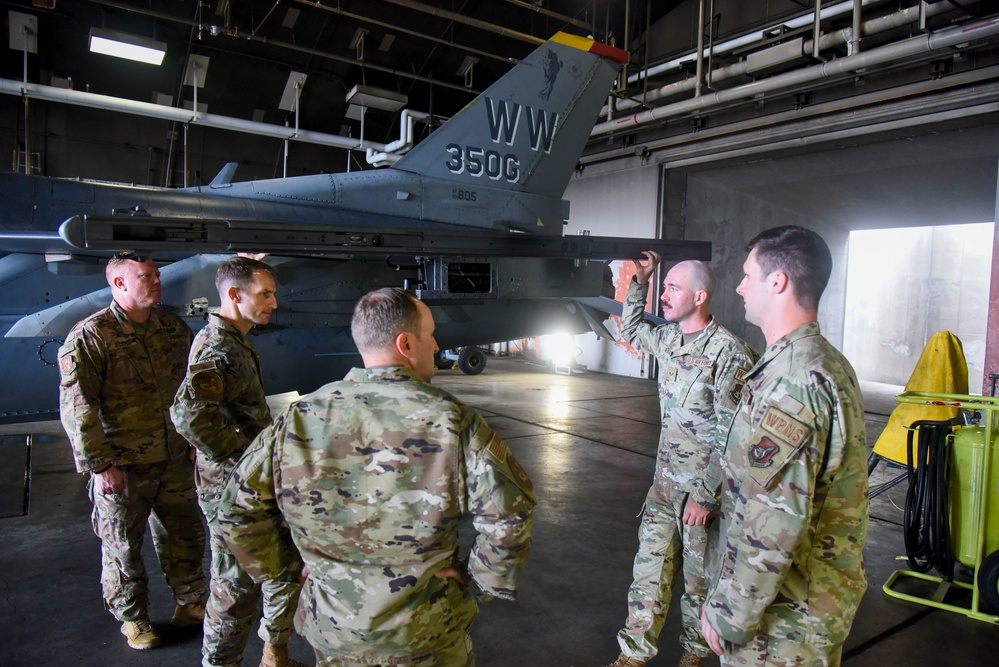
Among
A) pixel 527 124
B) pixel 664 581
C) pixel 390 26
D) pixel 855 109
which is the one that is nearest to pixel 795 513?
pixel 664 581

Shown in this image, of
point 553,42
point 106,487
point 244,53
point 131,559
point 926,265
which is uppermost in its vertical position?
point 244,53

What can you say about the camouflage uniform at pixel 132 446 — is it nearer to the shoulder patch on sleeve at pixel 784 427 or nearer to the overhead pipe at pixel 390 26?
the shoulder patch on sleeve at pixel 784 427

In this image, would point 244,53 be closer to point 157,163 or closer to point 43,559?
point 157,163

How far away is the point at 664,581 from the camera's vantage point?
2.51 meters

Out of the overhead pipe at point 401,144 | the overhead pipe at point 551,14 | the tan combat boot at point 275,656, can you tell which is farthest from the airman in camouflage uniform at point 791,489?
the overhead pipe at point 401,144

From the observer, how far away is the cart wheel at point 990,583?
3.04 meters

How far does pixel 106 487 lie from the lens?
265 cm

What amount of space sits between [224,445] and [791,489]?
1968 mm

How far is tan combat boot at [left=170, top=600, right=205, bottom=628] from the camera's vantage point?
9.49ft

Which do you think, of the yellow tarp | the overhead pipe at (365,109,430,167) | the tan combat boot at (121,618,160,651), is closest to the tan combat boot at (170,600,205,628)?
the tan combat boot at (121,618,160,651)

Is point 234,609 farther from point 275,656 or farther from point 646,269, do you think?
point 646,269

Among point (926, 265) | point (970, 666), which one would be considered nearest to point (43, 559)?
point (970, 666)

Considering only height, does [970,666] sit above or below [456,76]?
below

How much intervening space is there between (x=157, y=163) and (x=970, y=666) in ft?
37.1
